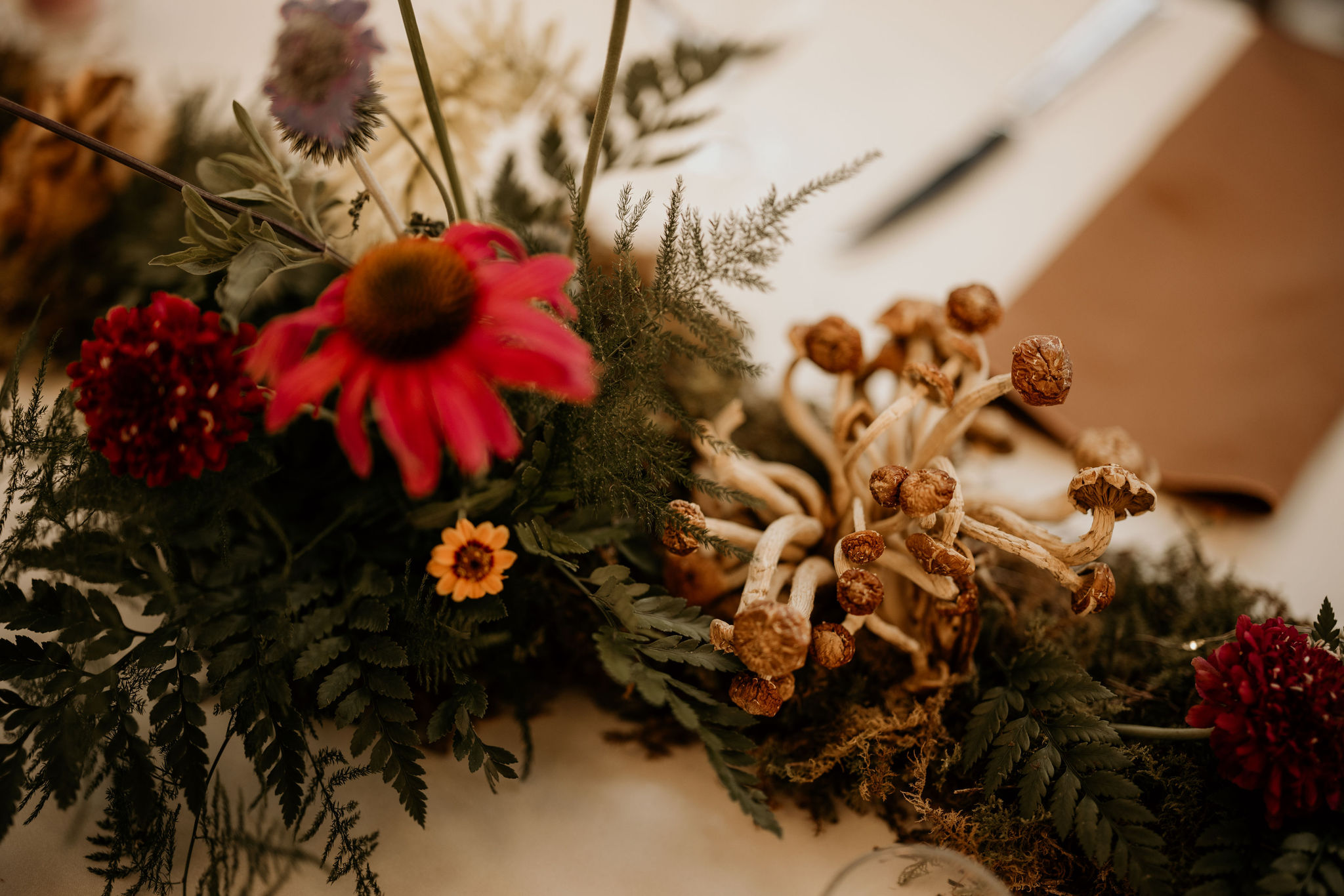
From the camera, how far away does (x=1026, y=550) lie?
1.13 feet

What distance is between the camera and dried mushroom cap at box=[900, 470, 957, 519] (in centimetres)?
33

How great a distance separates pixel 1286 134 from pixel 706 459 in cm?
74

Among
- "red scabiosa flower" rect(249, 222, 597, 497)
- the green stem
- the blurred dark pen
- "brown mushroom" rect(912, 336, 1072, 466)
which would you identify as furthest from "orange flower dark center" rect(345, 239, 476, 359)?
the blurred dark pen

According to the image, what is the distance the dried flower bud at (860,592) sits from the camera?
0.32 m

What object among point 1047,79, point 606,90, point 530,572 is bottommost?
point 530,572

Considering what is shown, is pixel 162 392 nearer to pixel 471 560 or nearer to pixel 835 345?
pixel 471 560

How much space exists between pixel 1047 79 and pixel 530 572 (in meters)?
0.82

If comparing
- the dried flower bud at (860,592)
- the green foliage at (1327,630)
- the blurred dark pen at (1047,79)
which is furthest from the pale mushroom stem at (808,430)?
the blurred dark pen at (1047,79)

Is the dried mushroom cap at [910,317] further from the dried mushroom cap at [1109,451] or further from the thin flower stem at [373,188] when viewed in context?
the thin flower stem at [373,188]

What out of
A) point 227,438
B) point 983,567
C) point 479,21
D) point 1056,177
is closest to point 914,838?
point 983,567

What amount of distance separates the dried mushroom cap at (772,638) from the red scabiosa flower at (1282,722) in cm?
18

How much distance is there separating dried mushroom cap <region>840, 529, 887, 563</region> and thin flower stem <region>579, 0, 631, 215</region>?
→ 0.62ft

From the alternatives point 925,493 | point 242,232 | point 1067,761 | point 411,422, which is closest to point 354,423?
point 411,422

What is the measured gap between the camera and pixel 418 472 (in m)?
0.25
